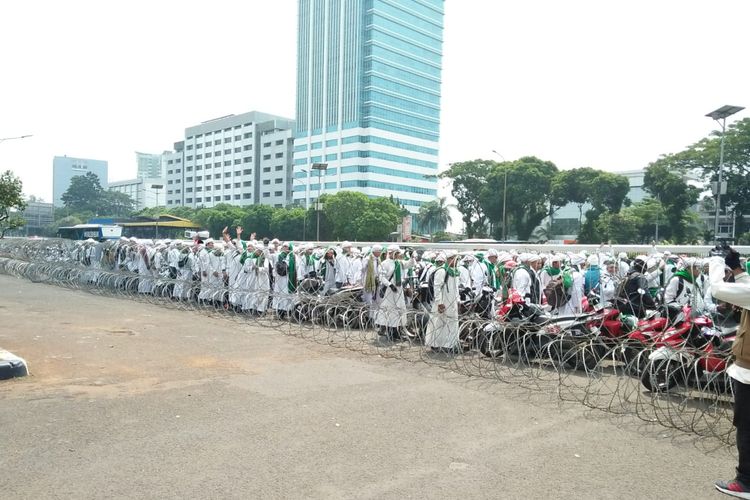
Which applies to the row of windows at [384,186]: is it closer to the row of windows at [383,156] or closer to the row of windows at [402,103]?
the row of windows at [383,156]

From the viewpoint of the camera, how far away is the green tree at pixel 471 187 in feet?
203

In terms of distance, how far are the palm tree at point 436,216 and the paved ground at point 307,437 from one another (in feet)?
243

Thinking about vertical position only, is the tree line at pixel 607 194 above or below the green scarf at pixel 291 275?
above

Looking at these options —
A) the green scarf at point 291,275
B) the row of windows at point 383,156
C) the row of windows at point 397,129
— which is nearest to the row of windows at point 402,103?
the row of windows at point 397,129

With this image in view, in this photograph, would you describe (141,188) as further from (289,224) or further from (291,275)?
(291,275)

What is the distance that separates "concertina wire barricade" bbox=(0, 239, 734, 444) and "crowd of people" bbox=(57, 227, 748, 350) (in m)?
0.21

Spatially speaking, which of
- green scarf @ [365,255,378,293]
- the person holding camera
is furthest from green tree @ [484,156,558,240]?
the person holding camera

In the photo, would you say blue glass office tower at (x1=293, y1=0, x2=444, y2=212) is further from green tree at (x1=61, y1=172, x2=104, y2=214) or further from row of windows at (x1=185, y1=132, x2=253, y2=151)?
green tree at (x1=61, y1=172, x2=104, y2=214)

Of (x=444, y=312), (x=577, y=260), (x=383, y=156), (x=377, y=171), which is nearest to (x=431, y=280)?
(x=444, y=312)

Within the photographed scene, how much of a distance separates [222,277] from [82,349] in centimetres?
643

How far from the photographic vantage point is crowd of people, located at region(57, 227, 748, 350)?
10031mm

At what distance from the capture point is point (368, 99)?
4114 inches

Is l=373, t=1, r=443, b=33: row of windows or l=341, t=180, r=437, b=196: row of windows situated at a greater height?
l=373, t=1, r=443, b=33: row of windows

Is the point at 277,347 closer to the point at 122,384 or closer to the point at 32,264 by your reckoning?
the point at 122,384
